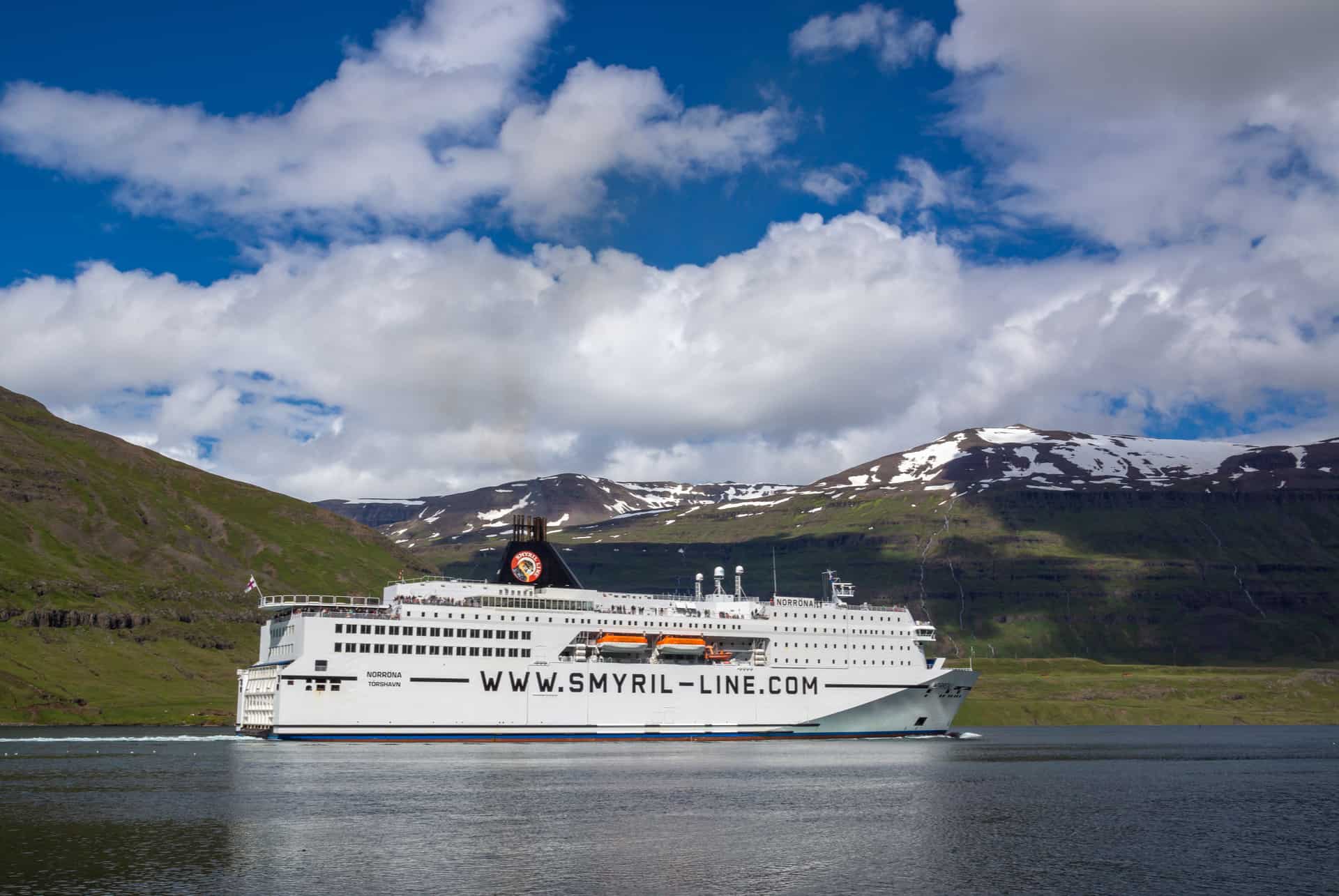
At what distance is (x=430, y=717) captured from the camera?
3027 inches

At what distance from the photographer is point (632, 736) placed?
83.3 metres

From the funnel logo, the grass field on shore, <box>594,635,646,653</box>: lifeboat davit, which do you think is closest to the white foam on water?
the funnel logo

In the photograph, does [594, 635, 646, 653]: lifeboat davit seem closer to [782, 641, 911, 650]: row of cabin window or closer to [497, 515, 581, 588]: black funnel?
[497, 515, 581, 588]: black funnel

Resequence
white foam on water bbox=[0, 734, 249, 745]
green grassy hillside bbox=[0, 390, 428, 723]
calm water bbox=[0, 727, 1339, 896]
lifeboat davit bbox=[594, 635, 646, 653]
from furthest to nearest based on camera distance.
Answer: green grassy hillside bbox=[0, 390, 428, 723], white foam on water bbox=[0, 734, 249, 745], lifeboat davit bbox=[594, 635, 646, 653], calm water bbox=[0, 727, 1339, 896]

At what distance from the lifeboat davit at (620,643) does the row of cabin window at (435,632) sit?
5.64 meters

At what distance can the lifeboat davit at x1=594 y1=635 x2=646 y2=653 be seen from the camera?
82.8m

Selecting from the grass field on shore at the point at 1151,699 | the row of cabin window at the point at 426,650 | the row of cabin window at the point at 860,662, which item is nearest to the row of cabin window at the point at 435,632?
the row of cabin window at the point at 426,650

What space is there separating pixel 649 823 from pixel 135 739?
2811 inches

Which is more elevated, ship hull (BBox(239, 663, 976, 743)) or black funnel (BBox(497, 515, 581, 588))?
black funnel (BBox(497, 515, 581, 588))

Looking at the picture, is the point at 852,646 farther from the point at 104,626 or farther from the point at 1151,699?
the point at 104,626

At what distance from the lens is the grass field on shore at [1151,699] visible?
161 metres

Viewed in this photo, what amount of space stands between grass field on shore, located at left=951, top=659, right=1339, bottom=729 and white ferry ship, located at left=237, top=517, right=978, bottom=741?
215ft

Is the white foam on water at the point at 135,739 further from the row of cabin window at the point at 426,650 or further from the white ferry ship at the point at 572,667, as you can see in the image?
the row of cabin window at the point at 426,650

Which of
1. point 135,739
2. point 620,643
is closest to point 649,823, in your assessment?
point 620,643
